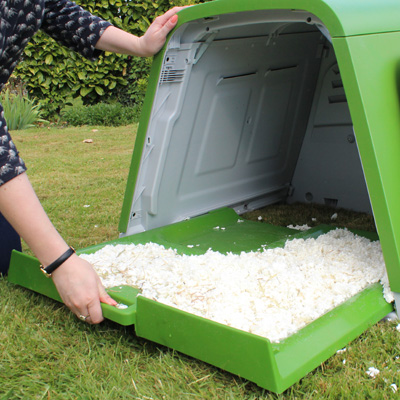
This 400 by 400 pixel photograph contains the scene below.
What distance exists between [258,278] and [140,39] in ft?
3.93

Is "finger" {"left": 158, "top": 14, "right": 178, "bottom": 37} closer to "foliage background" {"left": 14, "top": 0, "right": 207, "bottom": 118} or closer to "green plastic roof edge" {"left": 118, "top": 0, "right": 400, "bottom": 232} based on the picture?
"green plastic roof edge" {"left": 118, "top": 0, "right": 400, "bottom": 232}

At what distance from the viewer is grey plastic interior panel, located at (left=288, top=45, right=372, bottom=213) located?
339 centimetres

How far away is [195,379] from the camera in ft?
5.13

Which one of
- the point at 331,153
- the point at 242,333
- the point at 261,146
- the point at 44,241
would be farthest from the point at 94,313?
the point at 331,153

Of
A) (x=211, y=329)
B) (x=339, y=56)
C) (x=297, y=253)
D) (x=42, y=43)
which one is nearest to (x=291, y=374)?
(x=211, y=329)

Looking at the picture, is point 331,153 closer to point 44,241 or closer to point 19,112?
point 44,241

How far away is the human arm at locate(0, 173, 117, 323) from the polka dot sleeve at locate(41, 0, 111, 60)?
1.07 m

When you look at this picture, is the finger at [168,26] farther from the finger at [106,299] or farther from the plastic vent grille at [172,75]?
the finger at [106,299]

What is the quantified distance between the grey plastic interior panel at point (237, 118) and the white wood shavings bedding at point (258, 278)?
0.54 m

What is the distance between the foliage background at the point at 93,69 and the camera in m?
7.06

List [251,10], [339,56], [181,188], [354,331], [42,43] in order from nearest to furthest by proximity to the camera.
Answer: [354,331] → [339,56] → [251,10] → [181,188] → [42,43]

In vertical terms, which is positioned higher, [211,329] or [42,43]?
[42,43]

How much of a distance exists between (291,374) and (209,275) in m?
0.65

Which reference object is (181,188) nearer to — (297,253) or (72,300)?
(297,253)
